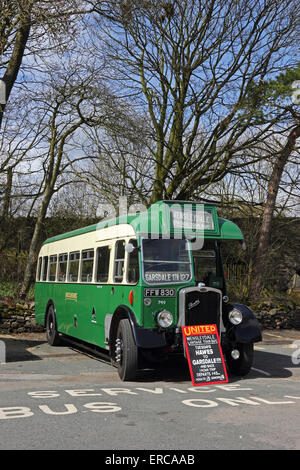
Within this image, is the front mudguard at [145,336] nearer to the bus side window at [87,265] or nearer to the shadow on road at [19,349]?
the bus side window at [87,265]

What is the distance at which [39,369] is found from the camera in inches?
454

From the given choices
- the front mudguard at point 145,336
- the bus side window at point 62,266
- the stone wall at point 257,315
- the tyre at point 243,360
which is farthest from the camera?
the stone wall at point 257,315

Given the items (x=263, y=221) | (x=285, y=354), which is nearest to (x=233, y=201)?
(x=263, y=221)

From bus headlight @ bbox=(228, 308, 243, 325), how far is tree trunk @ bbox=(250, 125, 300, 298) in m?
11.0

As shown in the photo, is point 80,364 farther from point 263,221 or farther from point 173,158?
point 263,221

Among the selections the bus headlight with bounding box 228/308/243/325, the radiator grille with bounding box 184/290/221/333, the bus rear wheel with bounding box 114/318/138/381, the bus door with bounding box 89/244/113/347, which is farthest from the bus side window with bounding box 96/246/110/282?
the bus headlight with bounding box 228/308/243/325

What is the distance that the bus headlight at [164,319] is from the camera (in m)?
9.88

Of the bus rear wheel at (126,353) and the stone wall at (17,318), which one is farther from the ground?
the stone wall at (17,318)

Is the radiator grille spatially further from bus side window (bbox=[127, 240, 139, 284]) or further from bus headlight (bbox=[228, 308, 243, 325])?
bus side window (bbox=[127, 240, 139, 284])

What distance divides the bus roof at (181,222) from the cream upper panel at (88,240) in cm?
17

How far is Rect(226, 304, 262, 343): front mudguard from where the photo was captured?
10469mm

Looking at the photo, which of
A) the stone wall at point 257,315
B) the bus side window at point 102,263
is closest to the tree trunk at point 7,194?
the stone wall at point 257,315
